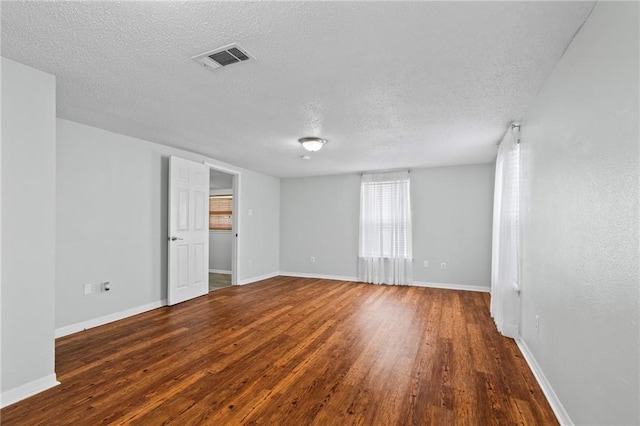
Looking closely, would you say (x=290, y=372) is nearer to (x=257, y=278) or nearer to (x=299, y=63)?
(x=299, y=63)

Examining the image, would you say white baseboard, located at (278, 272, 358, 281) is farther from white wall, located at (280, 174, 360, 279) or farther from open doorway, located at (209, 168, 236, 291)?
open doorway, located at (209, 168, 236, 291)

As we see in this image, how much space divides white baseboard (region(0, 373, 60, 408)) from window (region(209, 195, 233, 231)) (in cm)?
510

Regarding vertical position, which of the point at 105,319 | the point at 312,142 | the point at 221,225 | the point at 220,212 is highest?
the point at 312,142

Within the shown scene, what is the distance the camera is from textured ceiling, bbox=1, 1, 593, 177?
155 centimetres

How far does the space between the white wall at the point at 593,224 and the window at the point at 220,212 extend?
628 cm

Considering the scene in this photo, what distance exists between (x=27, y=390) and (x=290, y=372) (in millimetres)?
1823

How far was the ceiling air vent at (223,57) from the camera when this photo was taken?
6.11 ft

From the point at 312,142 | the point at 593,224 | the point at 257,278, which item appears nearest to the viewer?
the point at 593,224

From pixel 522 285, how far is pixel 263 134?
322cm

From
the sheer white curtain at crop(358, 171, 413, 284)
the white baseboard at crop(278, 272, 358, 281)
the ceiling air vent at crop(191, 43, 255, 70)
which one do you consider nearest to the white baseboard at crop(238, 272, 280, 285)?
the white baseboard at crop(278, 272, 358, 281)

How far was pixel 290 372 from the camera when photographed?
7.83 feet

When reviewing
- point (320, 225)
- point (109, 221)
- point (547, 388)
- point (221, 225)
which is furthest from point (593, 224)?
point (221, 225)

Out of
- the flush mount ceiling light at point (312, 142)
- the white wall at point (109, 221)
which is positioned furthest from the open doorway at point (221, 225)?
the flush mount ceiling light at point (312, 142)

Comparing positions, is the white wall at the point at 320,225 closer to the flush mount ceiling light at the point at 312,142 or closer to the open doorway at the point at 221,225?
the open doorway at the point at 221,225
